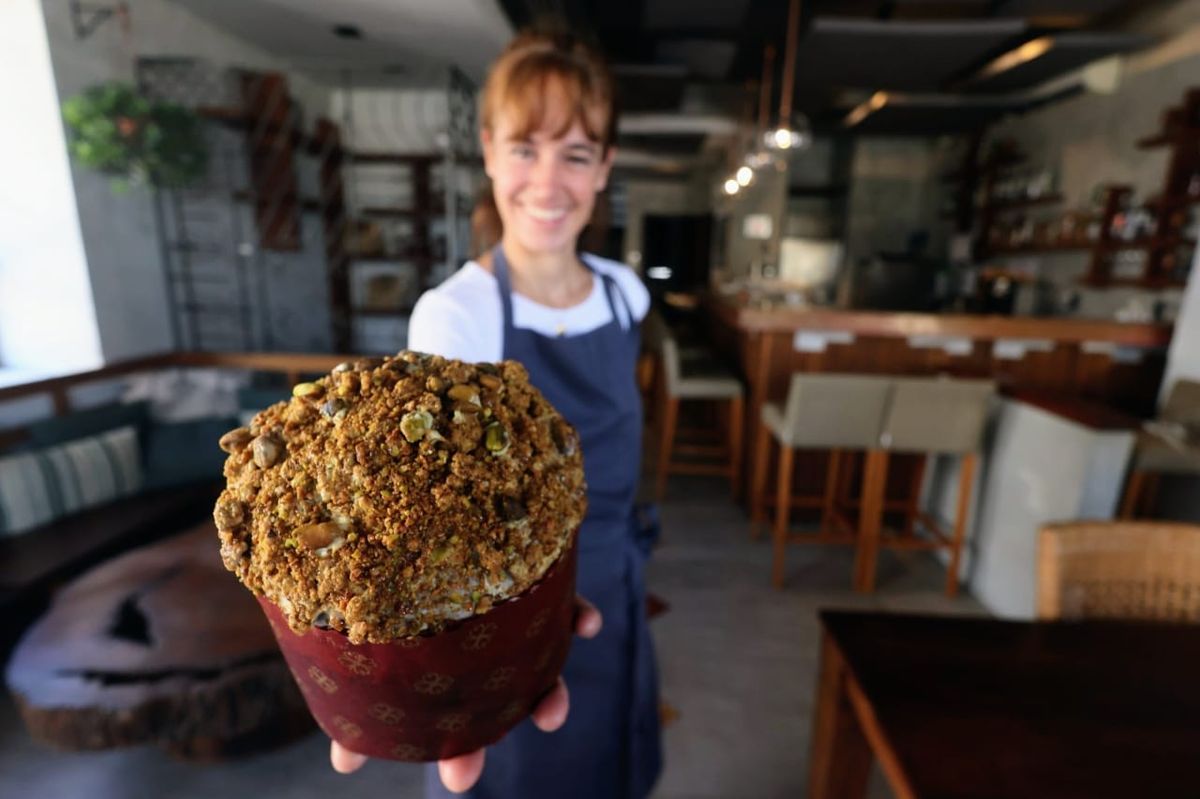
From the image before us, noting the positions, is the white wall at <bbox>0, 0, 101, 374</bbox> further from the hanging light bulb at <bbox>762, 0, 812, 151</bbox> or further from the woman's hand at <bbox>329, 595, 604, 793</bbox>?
the hanging light bulb at <bbox>762, 0, 812, 151</bbox>

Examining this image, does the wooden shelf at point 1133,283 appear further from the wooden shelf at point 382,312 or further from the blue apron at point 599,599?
the wooden shelf at point 382,312

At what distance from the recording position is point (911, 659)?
1.08 m

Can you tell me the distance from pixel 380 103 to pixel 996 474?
574 centimetres

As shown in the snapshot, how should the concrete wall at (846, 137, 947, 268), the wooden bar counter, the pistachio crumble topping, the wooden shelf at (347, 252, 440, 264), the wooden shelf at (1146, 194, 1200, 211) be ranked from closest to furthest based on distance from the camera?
the pistachio crumble topping → the wooden bar counter → the wooden shelf at (1146, 194, 1200, 211) → the wooden shelf at (347, 252, 440, 264) → the concrete wall at (846, 137, 947, 268)

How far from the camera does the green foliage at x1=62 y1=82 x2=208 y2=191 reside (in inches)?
100

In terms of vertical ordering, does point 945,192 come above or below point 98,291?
above

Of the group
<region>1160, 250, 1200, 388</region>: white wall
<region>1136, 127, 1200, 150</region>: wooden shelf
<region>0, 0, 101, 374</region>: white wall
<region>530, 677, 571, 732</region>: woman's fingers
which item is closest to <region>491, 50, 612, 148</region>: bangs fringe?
<region>530, 677, 571, 732</region>: woman's fingers

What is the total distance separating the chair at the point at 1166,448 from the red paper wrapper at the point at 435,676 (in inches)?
121

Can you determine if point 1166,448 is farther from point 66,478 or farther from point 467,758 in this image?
point 66,478

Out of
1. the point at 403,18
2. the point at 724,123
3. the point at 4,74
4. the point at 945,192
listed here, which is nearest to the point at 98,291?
the point at 4,74

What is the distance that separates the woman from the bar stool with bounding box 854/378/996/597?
80.4 inches

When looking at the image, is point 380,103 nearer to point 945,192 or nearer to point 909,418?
point 909,418

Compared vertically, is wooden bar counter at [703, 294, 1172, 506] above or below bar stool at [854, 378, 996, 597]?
above

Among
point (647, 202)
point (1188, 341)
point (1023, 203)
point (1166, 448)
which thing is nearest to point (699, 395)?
point (1166, 448)
